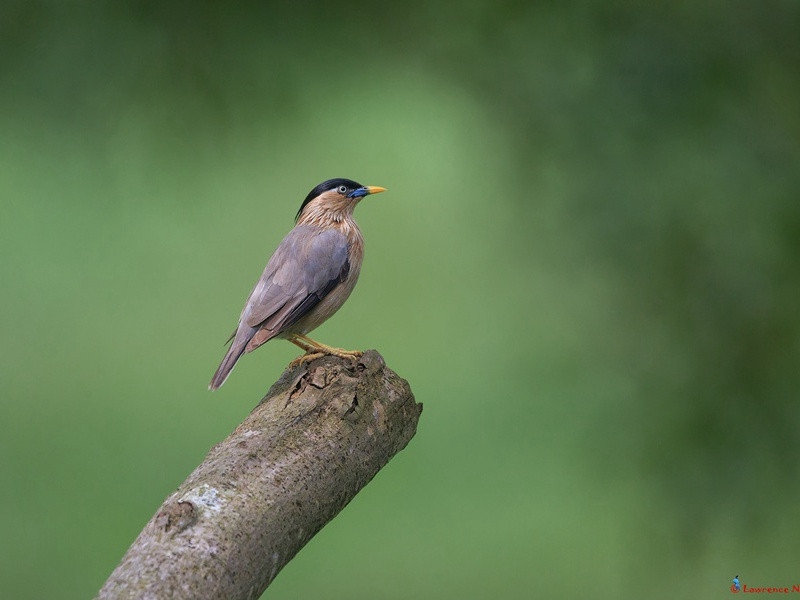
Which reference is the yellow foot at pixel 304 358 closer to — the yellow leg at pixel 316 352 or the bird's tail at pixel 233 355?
the yellow leg at pixel 316 352

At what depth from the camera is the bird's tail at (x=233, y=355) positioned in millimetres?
2592

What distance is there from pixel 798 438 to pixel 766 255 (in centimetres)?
42

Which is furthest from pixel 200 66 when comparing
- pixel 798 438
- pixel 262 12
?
pixel 798 438

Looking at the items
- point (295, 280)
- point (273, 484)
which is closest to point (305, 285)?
point (295, 280)

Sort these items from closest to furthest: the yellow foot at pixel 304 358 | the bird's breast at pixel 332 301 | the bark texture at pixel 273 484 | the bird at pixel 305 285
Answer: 1. the bark texture at pixel 273 484
2. the yellow foot at pixel 304 358
3. the bird at pixel 305 285
4. the bird's breast at pixel 332 301

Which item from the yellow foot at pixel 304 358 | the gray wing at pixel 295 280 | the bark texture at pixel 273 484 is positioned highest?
the gray wing at pixel 295 280

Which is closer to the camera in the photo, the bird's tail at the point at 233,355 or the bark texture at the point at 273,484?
the bark texture at the point at 273,484

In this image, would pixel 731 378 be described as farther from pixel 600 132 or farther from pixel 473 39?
pixel 473 39

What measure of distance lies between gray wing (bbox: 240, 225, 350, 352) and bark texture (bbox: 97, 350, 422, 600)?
11.2 inches

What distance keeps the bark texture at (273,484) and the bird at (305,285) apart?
27 centimetres

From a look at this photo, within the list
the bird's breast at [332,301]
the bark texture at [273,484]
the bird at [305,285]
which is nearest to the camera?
the bark texture at [273,484]

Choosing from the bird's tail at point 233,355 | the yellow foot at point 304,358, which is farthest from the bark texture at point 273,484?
the bird's tail at point 233,355

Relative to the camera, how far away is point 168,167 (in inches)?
95.8

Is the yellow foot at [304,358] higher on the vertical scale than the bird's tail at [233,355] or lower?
higher
